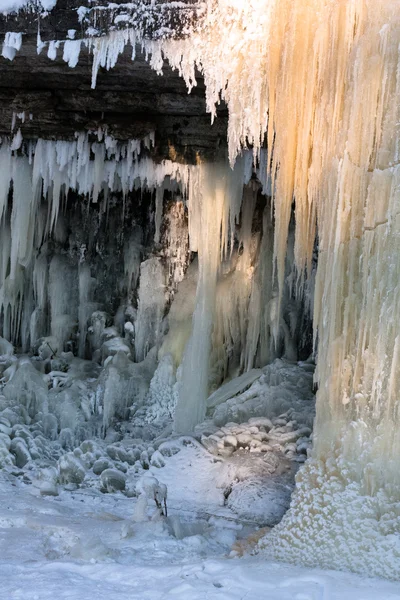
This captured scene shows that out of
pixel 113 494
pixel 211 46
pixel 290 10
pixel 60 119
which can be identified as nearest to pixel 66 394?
pixel 113 494

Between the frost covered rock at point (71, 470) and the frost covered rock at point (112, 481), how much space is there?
0.30 m

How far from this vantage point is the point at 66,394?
9969 mm

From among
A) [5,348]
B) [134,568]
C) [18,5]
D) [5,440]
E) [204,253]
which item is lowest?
[5,440]

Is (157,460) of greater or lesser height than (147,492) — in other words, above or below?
below

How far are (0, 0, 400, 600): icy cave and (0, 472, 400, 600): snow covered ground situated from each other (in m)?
0.05

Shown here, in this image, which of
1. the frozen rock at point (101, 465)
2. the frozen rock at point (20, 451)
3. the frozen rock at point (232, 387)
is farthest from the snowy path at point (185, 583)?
the frozen rock at point (232, 387)

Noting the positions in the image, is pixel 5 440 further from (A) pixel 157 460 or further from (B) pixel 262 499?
(B) pixel 262 499

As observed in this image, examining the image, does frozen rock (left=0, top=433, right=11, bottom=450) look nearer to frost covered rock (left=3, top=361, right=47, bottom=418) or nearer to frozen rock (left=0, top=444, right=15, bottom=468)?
frozen rock (left=0, top=444, right=15, bottom=468)

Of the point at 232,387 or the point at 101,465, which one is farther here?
the point at 232,387

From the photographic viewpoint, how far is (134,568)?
4.52m

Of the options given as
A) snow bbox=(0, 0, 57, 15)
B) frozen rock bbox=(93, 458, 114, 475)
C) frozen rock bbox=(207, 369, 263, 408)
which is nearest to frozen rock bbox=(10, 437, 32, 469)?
frozen rock bbox=(93, 458, 114, 475)

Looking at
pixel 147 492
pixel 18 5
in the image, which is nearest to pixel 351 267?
pixel 147 492

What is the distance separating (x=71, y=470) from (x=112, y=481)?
0.57 m

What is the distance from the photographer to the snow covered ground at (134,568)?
13.3ft
